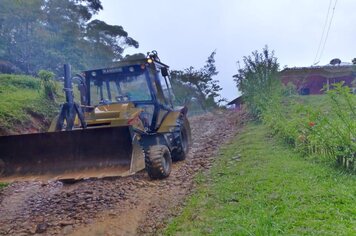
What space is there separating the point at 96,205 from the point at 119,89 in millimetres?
2687

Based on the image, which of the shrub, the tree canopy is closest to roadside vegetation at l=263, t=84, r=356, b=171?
the shrub

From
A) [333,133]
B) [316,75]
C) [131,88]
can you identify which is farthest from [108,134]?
[316,75]

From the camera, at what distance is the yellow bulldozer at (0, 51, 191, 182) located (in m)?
4.60

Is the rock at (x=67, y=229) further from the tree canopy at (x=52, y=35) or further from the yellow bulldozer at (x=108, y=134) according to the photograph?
the tree canopy at (x=52, y=35)

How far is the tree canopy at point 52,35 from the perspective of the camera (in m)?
18.2

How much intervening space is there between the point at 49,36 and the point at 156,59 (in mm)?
15714

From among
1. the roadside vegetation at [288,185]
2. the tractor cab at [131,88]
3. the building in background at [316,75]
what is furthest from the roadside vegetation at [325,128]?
the building in background at [316,75]

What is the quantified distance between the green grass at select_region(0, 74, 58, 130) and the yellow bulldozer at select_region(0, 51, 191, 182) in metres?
3.73

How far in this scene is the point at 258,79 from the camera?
1274 cm

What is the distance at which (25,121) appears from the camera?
954 cm

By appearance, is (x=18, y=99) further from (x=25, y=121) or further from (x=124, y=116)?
(x=124, y=116)

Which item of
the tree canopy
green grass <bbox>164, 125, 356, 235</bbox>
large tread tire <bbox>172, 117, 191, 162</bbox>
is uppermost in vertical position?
the tree canopy

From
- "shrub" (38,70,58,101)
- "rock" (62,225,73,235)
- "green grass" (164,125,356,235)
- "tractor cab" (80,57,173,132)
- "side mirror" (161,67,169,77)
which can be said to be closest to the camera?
"green grass" (164,125,356,235)

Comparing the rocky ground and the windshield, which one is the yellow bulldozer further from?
the rocky ground
